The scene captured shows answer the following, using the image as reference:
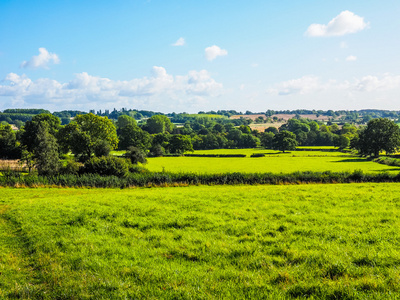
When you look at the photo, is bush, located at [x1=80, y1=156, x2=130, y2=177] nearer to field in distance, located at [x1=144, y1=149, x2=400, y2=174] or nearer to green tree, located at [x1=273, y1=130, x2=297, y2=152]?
field in distance, located at [x1=144, y1=149, x2=400, y2=174]

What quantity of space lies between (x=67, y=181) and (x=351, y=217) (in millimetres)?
38793

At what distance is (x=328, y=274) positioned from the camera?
815 centimetres

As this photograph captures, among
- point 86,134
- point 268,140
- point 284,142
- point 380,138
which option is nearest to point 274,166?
point 380,138

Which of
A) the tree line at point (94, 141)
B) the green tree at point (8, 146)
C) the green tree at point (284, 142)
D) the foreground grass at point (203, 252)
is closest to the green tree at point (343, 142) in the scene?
the tree line at point (94, 141)

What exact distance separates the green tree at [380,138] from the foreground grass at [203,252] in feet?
310

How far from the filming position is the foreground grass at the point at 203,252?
768cm

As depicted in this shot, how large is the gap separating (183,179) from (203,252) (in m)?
33.0

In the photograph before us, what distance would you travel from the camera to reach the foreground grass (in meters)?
7.68

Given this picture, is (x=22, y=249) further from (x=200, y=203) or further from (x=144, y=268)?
(x=200, y=203)

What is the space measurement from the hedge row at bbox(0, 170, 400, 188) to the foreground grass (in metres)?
23.2

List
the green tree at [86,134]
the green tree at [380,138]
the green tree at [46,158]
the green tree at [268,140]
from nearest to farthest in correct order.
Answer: the green tree at [46,158] → the green tree at [86,134] → the green tree at [380,138] → the green tree at [268,140]

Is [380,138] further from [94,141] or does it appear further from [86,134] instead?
[86,134]

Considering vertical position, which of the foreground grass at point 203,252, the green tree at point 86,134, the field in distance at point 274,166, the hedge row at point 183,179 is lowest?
the field in distance at point 274,166

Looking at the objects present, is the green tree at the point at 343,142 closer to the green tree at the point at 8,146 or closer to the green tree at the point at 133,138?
the green tree at the point at 133,138
